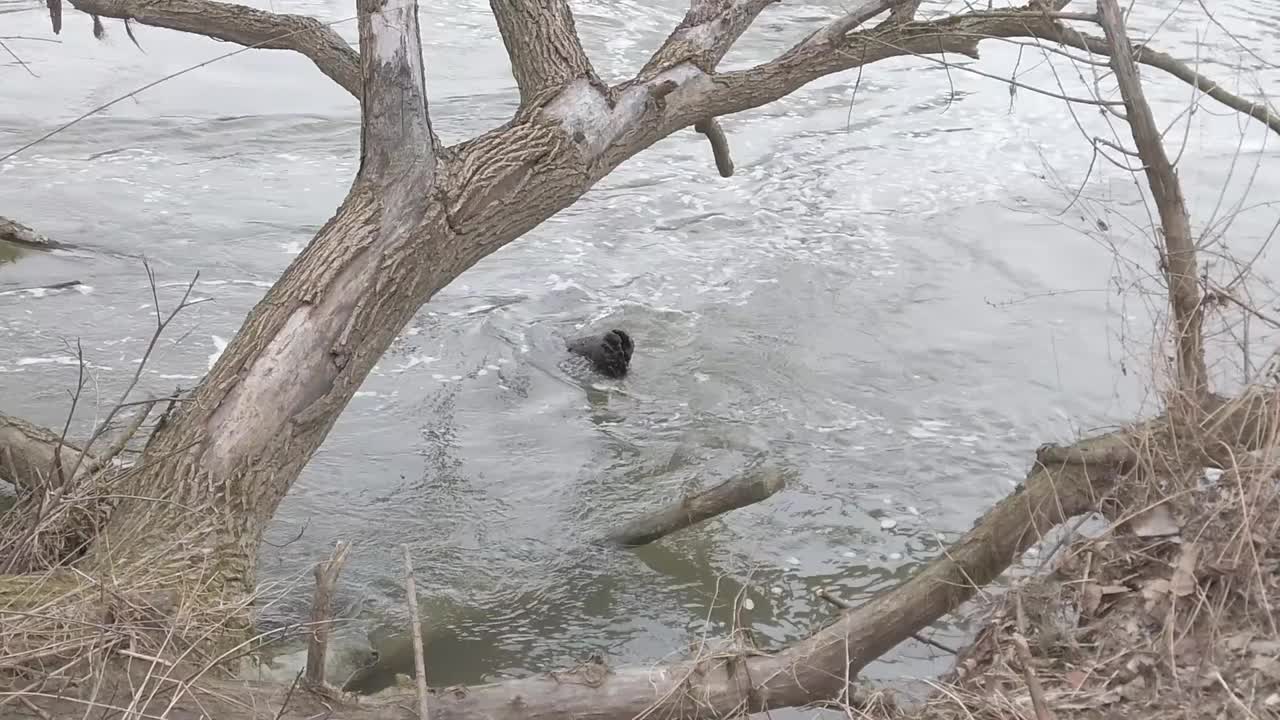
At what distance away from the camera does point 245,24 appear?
5.88 metres

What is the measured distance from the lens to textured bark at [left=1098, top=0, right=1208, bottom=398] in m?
4.00

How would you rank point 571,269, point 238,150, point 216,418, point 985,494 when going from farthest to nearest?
point 238,150 → point 571,269 → point 985,494 → point 216,418

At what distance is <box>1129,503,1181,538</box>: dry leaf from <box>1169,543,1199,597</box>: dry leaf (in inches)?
5.2

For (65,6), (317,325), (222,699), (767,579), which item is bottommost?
(767,579)

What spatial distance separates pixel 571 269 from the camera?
26.6 ft

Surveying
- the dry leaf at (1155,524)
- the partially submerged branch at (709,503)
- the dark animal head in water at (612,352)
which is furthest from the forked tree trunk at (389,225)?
the dry leaf at (1155,524)

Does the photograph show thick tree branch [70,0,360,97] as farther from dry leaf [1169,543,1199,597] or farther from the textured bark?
dry leaf [1169,543,1199,597]

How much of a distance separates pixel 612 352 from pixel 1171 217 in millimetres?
3288

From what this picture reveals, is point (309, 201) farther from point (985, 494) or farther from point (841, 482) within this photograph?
point (985, 494)

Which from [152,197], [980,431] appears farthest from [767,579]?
[152,197]

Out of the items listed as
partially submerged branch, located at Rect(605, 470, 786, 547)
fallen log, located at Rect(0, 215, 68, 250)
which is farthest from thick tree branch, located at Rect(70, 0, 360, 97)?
partially submerged branch, located at Rect(605, 470, 786, 547)

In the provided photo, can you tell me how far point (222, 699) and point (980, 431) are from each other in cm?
451

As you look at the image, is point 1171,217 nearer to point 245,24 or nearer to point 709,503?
point 709,503

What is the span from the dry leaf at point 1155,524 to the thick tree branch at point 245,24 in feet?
13.2
